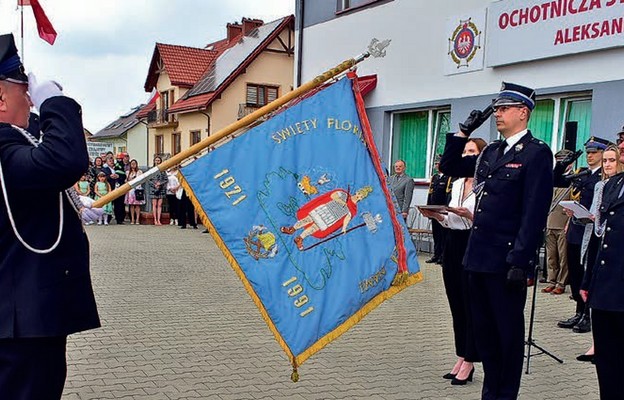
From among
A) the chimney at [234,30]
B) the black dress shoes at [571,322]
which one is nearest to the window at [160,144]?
the chimney at [234,30]

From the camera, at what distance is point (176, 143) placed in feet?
127

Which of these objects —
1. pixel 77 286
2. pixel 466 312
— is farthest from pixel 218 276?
pixel 77 286

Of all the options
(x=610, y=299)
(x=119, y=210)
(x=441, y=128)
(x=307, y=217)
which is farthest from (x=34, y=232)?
(x=119, y=210)

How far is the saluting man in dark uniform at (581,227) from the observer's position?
6.61 meters

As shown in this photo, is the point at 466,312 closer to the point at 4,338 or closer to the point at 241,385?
the point at 241,385

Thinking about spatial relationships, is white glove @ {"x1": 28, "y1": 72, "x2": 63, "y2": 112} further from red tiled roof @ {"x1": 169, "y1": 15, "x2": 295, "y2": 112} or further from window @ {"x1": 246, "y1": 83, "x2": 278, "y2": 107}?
window @ {"x1": 246, "y1": 83, "x2": 278, "y2": 107}

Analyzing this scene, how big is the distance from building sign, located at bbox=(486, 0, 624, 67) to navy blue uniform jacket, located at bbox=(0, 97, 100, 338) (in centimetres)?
845

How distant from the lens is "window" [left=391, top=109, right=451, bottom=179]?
12.6 metres

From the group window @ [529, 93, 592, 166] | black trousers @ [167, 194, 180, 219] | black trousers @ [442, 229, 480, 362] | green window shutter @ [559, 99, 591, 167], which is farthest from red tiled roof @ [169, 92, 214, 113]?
black trousers @ [442, 229, 480, 362]

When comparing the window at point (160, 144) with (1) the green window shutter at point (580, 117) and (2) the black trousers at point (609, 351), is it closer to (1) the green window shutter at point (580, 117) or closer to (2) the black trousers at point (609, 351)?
(1) the green window shutter at point (580, 117)

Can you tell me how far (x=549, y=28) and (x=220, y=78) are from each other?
84.2 feet

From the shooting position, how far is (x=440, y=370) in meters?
5.19

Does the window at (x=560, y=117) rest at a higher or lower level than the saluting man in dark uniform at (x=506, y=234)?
higher

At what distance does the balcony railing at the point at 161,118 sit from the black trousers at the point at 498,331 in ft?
112
